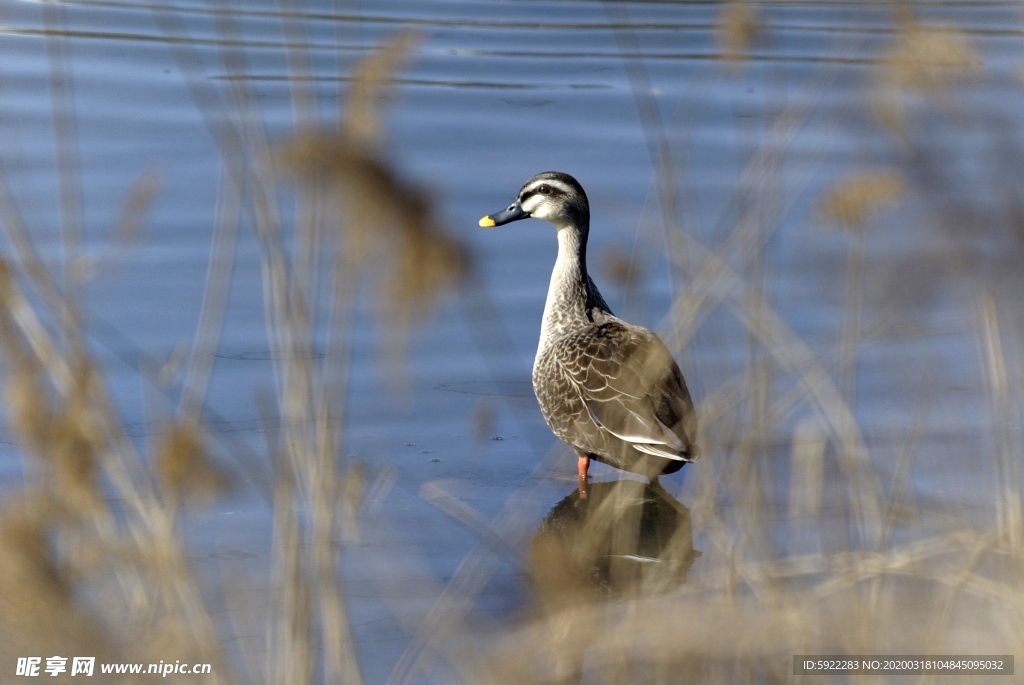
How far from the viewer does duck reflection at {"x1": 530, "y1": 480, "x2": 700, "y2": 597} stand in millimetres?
4371

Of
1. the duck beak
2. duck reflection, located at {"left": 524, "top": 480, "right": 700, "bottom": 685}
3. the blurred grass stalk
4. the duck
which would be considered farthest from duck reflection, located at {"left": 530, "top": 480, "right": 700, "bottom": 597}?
the duck beak

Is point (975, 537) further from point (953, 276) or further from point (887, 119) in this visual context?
point (887, 119)

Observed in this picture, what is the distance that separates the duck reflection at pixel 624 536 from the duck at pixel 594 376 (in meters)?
0.14

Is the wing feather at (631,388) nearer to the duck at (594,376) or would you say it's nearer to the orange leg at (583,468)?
the duck at (594,376)

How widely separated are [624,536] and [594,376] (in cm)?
89

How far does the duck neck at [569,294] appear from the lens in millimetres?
6586

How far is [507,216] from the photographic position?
699 cm

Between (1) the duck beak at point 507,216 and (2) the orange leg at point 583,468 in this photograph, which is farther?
(1) the duck beak at point 507,216

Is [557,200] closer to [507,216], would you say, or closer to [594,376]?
[507,216]

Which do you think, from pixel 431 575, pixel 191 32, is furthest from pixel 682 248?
pixel 191 32

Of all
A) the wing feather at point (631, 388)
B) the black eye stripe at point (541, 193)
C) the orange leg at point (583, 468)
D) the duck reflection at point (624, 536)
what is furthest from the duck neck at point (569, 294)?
the duck reflection at point (624, 536)

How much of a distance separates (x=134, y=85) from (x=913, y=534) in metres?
7.80

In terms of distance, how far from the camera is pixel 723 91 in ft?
36.5

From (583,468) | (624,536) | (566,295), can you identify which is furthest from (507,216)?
(624,536)
